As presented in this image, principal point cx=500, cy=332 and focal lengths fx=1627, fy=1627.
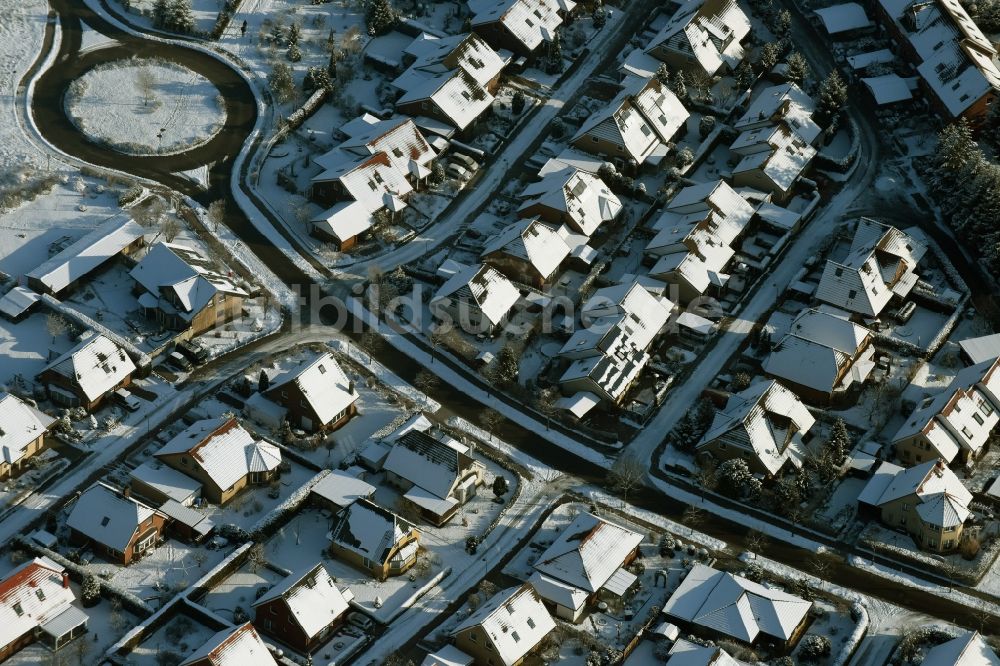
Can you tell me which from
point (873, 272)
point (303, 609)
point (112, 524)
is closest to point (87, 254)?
point (112, 524)

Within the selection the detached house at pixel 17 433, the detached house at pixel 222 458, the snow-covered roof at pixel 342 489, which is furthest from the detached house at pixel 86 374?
the snow-covered roof at pixel 342 489

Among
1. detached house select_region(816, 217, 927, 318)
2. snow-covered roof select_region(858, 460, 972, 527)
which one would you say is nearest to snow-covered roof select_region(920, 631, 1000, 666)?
snow-covered roof select_region(858, 460, 972, 527)

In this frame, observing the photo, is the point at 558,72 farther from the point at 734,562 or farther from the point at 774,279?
the point at 734,562

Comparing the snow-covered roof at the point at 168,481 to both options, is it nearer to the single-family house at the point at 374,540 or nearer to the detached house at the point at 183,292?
the single-family house at the point at 374,540

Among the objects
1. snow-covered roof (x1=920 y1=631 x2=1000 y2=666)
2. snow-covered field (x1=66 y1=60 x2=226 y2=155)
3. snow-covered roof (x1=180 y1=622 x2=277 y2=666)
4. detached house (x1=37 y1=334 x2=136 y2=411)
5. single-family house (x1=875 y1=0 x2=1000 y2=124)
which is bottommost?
snow-covered roof (x1=920 y1=631 x2=1000 y2=666)

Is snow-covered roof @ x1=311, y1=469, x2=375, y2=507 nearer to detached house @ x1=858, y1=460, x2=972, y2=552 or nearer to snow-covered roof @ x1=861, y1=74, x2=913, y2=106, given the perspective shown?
detached house @ x1=858, y1=460, x2=972, y2=552

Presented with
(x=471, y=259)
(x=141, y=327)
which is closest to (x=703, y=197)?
(x=471, y=259)

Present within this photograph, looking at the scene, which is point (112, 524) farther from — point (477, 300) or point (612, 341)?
point (612, 341)
